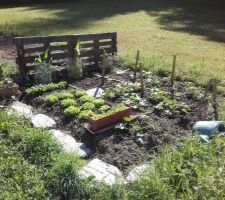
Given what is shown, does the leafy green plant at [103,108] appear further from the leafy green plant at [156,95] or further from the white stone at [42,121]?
the leafy green plant at [156,95]

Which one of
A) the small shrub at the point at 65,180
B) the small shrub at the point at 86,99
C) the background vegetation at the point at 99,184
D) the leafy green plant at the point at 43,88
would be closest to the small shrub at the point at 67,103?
the small shrub at the point at 86,99

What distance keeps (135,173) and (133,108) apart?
1923 mm

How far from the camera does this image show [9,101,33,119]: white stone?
5846 mm

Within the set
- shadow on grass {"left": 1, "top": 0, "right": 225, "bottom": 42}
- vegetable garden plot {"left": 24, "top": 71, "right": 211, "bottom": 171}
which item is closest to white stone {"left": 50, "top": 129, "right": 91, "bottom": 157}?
vegetable garden plot {"left": 24, "top": 71, "right": 211, "bottom": 171}

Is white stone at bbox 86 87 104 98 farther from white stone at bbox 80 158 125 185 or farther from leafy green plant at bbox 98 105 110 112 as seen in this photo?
white stone at bbox 80 158 125 185

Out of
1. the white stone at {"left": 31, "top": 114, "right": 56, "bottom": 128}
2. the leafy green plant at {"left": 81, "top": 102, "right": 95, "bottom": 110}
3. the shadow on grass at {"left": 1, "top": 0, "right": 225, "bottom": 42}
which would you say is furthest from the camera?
the shadow on grass at {"left": 1, "top": 0, "right": 225, "bottom": 42}

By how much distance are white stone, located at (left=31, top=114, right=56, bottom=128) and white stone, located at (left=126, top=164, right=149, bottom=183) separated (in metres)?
1.71

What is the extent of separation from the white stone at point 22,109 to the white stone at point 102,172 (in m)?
1.63

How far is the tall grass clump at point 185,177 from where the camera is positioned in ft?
11.5

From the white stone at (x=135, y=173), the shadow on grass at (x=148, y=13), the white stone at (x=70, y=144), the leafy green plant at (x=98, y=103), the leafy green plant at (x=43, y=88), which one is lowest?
the shadow on grass at (x=148, y=13)

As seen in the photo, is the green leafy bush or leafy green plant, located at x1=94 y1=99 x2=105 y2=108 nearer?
the green leafy bush

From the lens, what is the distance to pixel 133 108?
6.14m

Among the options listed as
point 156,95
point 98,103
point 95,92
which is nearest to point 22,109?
point 98,103

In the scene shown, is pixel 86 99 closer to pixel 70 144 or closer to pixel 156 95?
pixel 156 95
